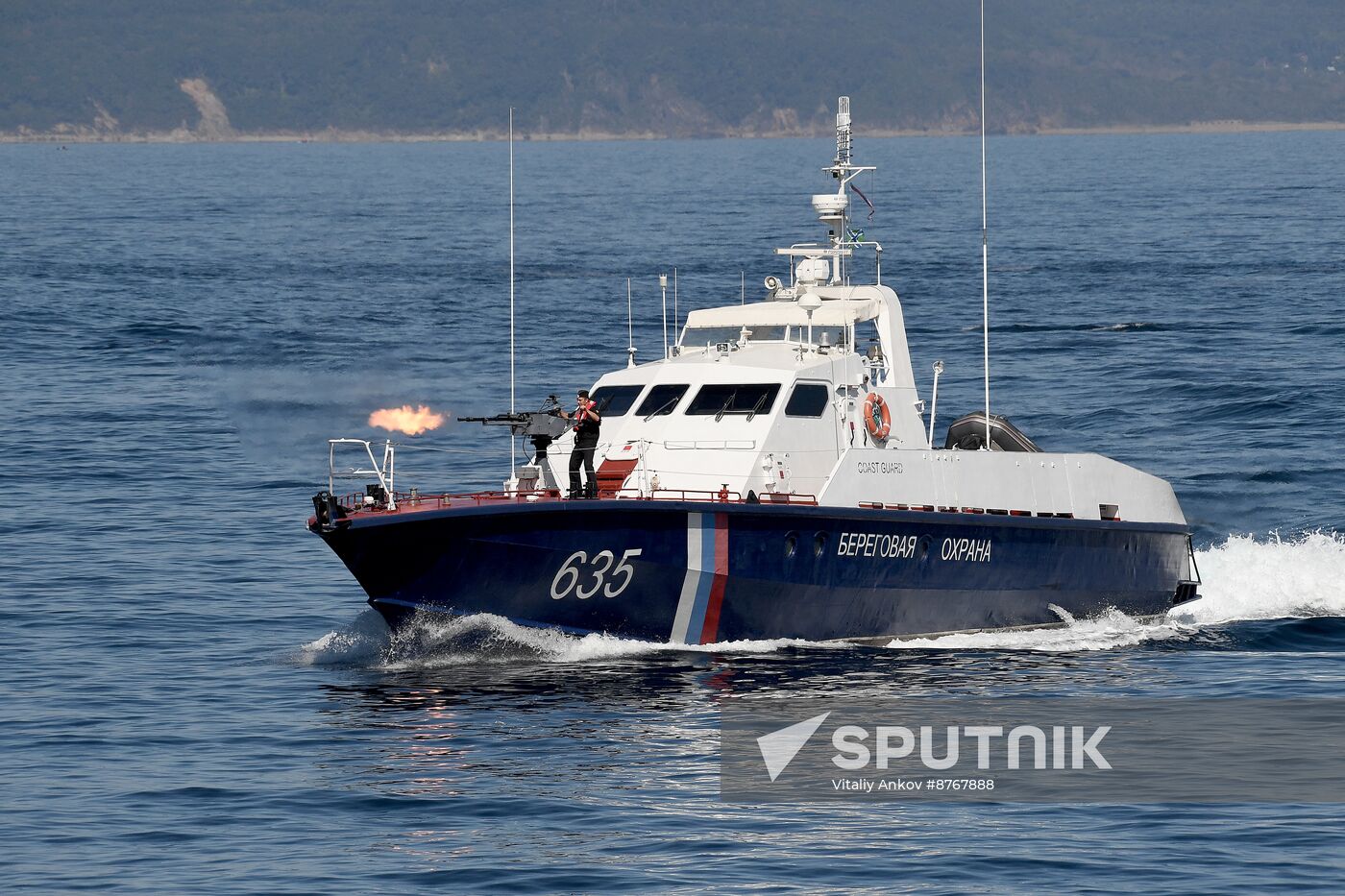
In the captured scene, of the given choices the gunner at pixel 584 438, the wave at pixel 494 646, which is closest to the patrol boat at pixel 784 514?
the wave at pixel 494 646

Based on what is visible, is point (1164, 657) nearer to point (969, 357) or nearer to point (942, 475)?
point (942, 475)

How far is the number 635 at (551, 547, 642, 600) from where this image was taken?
78.9ft

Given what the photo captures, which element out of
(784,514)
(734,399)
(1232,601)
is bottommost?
(1232,601)

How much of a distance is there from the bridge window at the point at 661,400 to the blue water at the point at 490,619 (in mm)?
Result: 3451

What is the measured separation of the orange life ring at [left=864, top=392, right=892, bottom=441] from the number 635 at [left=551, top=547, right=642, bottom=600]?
4.67 metres

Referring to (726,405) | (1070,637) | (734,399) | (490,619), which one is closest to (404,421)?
(490,619)

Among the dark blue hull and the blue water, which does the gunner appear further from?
the blue water

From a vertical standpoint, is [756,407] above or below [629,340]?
below

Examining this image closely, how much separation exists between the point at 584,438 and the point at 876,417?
4.52m

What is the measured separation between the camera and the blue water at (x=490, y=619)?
18203 millimetres

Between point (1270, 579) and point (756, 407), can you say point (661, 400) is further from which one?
point (1270, 579)

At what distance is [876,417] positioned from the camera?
27.4 m

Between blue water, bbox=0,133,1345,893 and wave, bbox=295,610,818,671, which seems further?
wave, bbox=295,610,818,671

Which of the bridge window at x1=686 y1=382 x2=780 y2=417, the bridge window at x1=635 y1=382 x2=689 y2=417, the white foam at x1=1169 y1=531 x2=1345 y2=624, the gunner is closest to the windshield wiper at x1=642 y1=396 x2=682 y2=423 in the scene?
the bridge window at x1=635 y1=382 x2=689 y2=417
